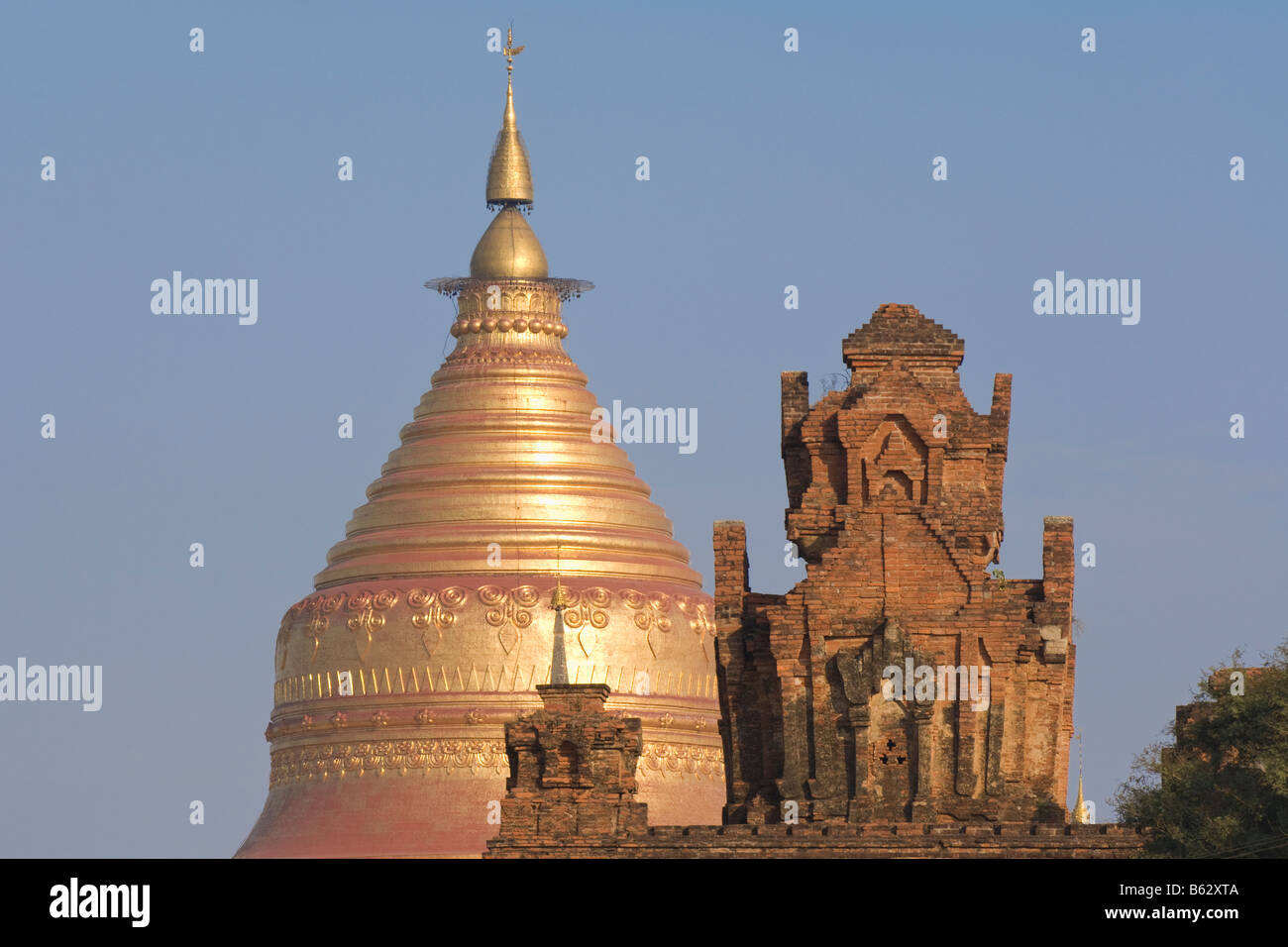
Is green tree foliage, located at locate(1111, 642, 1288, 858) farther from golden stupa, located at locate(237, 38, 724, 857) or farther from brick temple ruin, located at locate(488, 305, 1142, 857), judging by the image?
golden stupa, located at locate(237, 38, 724, 857)

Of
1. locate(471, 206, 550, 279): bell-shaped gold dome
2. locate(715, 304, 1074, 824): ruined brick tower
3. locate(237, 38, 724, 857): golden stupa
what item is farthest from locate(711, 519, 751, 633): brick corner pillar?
locate(471, 206, 550, 279): bell-shaped gold dome

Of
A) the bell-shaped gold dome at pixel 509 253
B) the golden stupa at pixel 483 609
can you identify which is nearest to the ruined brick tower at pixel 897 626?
the golden stupa at pixel 483 609

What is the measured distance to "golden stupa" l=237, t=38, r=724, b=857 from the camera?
109m

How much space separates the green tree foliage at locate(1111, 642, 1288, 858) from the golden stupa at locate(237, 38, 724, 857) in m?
35.8

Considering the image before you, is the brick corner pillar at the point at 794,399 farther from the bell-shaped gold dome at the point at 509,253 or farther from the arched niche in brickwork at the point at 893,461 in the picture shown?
the bell-shaped gold dome at the point at 509,253

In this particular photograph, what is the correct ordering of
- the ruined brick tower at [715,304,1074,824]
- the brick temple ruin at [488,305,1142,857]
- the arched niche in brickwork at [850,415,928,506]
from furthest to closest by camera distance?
the arched niche in brickwork at [850,415,928,506], the ruined brick tower at [715,304,1074,824], the brick temple ruin at [488,305,1142,857]

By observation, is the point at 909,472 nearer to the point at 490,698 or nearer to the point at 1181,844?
the point at 1181,844

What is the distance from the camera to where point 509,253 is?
382ft

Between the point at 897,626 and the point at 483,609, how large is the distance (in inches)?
2014

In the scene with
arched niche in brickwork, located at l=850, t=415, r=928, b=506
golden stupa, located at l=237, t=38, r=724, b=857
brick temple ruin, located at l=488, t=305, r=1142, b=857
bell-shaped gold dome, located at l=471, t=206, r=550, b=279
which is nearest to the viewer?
brick temple ruin, located at l=488, t=305, r=1142, b=857

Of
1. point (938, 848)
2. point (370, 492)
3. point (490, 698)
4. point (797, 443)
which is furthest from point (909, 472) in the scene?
point (370, 492)

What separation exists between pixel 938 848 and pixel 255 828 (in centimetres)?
5563

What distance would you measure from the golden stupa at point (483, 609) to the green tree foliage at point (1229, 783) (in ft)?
117

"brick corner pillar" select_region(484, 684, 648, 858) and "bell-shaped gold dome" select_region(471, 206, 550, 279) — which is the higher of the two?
"bell-shaped gold dome" select_region(471, 206, 550, 279)
